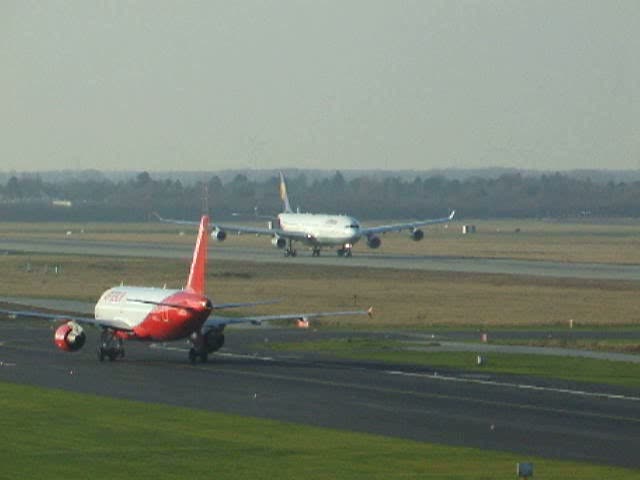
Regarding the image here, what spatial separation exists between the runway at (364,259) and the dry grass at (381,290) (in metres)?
5.57

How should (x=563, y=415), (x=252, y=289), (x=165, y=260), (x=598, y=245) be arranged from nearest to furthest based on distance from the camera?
(x=563, y=415)
(x=252, y=289)
(x=165, y=260)
(x=598, y=245)

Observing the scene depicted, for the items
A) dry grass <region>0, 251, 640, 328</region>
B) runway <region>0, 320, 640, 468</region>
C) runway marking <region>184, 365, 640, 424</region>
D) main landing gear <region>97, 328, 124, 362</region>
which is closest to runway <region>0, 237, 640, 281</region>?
Answer: dry grass <region>0, 251, 640, 328</region>

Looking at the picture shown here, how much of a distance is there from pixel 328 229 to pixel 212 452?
122 meters

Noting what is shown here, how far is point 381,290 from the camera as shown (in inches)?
4845

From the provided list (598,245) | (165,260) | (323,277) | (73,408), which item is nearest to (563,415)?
(73,408)

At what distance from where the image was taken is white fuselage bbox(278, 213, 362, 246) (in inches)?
6703

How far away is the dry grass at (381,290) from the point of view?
103 meters

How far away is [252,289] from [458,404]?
62074 mm

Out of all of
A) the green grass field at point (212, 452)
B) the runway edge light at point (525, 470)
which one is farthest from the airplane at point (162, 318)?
the runway edge light at point (525, 470)

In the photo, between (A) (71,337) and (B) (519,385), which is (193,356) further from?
(B) (519,385)

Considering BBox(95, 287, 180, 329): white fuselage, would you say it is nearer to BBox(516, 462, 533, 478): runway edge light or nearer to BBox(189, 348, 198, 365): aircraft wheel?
BBox(189, 348, 198, 365): aircraft wheel

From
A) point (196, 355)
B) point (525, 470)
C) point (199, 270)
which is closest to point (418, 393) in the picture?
point (199, 270)

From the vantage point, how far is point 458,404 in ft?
201

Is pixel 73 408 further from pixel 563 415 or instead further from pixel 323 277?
pixel 323 277
